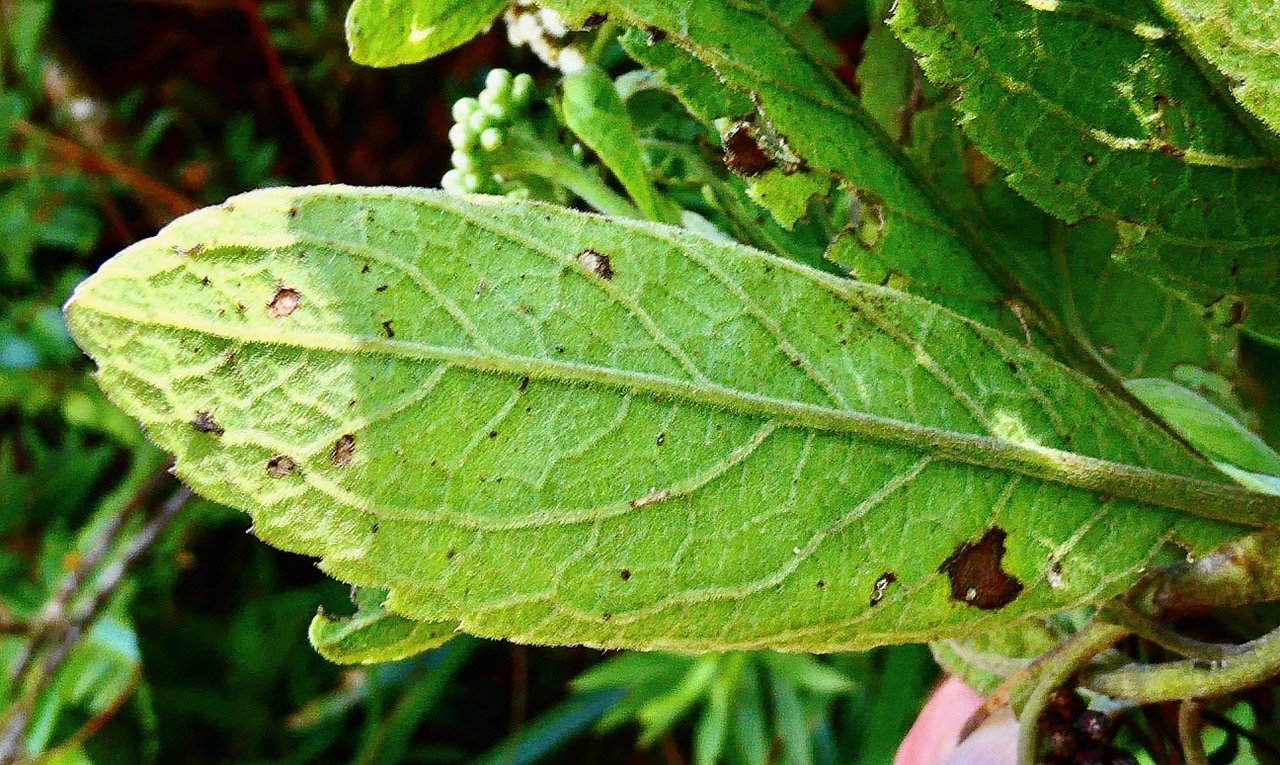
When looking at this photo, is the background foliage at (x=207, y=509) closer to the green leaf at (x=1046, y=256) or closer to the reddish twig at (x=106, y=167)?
the reddish twig at (x=106, y=167)

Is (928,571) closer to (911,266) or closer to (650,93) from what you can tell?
(911,266)

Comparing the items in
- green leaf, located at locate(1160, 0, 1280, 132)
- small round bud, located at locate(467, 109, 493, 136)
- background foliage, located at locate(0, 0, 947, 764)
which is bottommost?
background foliage, located at locate(0, 0, 947, 764)

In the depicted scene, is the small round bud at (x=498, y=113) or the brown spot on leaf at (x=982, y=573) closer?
the brown spot on leaf at (x=982, y=573)

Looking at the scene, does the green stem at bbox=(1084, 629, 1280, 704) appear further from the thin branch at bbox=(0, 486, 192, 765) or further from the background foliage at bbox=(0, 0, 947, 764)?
the thin branch at bbox=(0, 486, 192, 765)

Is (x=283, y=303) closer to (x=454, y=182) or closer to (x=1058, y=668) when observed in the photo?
(x=454, y=182)

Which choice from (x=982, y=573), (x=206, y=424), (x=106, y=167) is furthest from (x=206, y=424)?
(x=106, y=167)

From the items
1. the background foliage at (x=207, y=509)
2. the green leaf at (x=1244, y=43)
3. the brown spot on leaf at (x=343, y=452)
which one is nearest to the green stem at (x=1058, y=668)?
the green leaf at (x=1244, y=43)

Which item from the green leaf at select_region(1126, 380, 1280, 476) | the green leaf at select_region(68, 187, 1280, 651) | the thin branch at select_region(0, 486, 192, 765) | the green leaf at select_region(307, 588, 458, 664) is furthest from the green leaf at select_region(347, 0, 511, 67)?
the thin branch at select_region(0, 486, 192, 765)

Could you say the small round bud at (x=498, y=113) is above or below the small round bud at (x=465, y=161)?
above

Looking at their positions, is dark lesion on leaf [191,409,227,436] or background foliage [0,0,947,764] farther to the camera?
background foliage [0,0,947,764]
